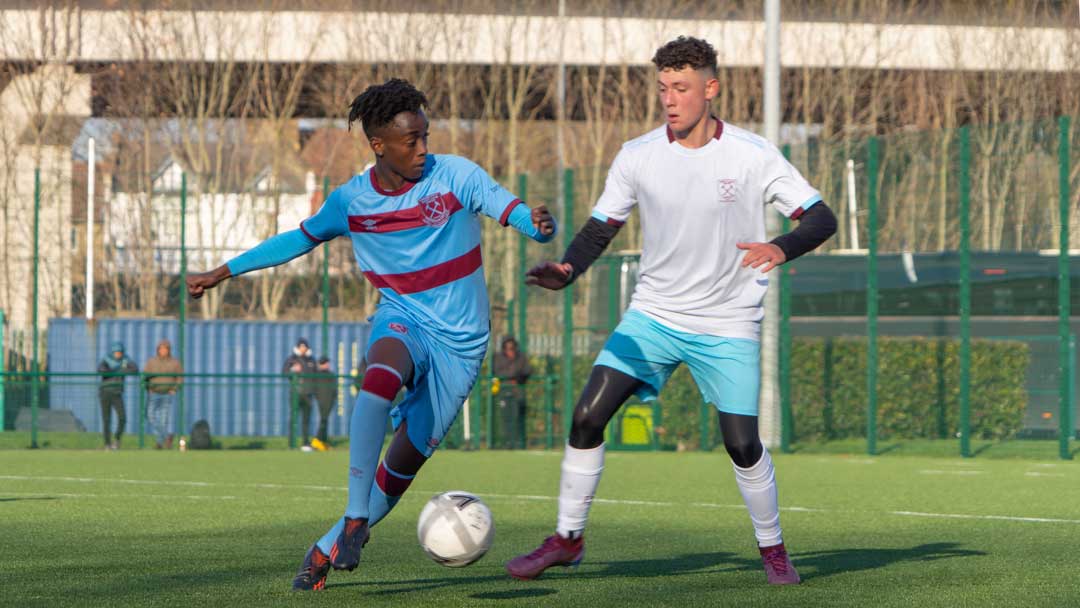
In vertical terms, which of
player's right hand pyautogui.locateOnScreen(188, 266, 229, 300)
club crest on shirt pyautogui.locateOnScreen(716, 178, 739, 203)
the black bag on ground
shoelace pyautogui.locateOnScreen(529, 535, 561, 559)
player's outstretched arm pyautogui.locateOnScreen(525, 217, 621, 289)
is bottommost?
the black bag on ground

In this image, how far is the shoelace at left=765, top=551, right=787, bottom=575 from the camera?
274 inches

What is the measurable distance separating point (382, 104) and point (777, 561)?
2.64 m

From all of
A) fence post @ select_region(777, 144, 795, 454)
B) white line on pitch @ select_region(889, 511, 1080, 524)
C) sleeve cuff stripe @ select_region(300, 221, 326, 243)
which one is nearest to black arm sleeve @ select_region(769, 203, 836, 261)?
sleeve cuff stripe @ select_region(300, 221, 326, 243)

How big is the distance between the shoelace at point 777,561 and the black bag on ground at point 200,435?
1693 cm

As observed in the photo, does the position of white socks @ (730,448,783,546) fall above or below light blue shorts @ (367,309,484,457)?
below

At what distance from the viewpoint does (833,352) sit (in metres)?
22.0

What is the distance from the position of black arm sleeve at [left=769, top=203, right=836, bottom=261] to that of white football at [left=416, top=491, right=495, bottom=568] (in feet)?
5.66

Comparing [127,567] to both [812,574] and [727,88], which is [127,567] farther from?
[727,88]

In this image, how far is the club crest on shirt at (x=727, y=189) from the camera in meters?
6.91

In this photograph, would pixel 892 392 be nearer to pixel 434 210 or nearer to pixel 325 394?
pixel 325 394

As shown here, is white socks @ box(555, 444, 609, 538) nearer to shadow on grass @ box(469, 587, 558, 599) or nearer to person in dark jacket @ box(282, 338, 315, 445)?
shadow on grass @ box(469, 587, 558, 599)

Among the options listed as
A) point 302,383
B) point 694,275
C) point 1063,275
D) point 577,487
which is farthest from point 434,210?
point 302,383

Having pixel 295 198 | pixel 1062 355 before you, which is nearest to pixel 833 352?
pixel 1062 355

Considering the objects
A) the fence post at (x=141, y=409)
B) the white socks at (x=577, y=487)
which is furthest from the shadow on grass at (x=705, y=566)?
the fence post at (x=141, y=409)
